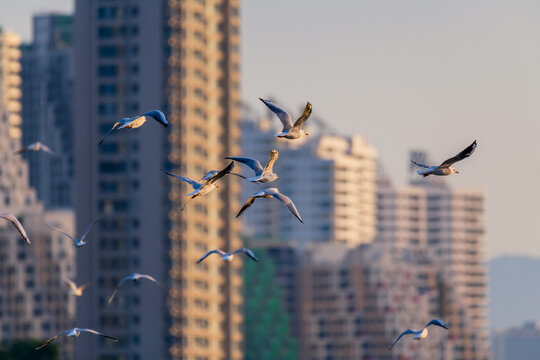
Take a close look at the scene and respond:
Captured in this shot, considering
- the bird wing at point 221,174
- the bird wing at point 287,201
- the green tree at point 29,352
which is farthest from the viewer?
the green tree at point 29,352

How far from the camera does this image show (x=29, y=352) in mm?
147875

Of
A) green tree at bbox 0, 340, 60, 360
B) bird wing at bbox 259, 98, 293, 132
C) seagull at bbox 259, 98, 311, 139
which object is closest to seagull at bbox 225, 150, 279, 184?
seagull at bbox 259, 98, 311, 139

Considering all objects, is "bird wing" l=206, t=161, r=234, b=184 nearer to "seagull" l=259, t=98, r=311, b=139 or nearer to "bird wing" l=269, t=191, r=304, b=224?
"bird wing" l=269, t=191, r=304, b=224

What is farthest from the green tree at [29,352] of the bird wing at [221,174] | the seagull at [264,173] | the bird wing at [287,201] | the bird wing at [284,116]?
the bird wing at [221,174]

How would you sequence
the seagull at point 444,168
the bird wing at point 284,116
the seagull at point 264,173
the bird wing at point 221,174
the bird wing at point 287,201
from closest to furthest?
the bird wing at point 221,174, the bird wing at point 287,201, the seagull at point 444,168, the seagull at point 264,173, the bird wing at point 284,116

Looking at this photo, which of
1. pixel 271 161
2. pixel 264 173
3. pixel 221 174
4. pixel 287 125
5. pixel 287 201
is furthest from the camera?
pixel 287 125

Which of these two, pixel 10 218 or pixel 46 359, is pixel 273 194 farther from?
pixel 46 359

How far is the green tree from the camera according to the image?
145000mm

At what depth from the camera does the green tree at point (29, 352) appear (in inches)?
5709

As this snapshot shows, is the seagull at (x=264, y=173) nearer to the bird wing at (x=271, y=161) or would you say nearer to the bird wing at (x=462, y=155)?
the bird wing at (x=271, y=161)

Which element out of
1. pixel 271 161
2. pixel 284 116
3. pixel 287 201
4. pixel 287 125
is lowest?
pixel 287 201

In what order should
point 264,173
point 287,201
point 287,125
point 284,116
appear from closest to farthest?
point 287,201, point 264,173, point 287,125, point 284,116

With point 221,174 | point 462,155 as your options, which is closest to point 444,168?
point 462,155

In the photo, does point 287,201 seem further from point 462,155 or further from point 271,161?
point 462,155
